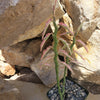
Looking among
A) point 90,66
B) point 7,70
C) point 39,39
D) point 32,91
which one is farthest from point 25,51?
point 90,66

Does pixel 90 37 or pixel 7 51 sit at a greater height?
pixel 7 51

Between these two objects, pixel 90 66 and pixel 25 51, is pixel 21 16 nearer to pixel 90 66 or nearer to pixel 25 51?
pixel 25 51

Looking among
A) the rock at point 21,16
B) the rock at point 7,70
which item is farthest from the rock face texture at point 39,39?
the rock at point 7,70

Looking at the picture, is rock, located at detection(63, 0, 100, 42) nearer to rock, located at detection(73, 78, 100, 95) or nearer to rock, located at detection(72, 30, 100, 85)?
rock, located at detection(72, 30, 100, 85)

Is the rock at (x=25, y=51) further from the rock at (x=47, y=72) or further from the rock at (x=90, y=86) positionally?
the rock at (x=90, y=86)

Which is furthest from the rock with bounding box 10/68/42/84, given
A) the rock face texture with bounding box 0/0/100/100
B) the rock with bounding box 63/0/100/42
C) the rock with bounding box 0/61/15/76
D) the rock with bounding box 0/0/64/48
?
the rock with bounding box 63/0/100/42

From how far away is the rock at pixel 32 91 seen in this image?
160 cm

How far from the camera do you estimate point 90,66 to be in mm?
1597

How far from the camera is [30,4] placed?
130 cm

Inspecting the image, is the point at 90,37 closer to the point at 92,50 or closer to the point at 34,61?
the point at 92,50

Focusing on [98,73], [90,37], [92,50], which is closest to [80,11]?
[90,37]

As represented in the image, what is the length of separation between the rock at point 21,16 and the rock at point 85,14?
29 cm

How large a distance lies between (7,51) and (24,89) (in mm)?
547

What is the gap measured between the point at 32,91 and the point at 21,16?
2.99ft
